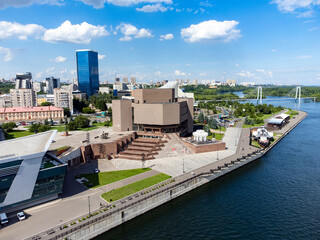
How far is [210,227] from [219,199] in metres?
10.2

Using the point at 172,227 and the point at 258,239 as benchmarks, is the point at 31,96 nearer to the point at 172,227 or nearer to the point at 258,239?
the point at 172,227

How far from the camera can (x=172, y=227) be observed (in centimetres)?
3766

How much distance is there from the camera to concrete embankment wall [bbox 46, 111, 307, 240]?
33.2 m

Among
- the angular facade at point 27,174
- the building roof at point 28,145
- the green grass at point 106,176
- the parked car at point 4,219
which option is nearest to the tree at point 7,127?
the building roof at point 28,145

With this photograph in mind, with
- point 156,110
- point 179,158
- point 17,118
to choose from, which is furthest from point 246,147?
point 17,118

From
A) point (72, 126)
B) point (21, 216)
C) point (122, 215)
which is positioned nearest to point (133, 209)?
point (122, 215)

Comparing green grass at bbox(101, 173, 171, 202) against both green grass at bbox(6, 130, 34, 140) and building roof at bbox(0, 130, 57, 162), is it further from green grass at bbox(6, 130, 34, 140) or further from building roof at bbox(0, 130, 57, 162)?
green grass at bbox(6, 130, 34, 140)

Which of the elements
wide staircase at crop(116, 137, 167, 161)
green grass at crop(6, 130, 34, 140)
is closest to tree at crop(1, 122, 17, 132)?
green grass at crop(6, 130, 34, 140)

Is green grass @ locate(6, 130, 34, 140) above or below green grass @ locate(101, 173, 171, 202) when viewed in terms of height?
above

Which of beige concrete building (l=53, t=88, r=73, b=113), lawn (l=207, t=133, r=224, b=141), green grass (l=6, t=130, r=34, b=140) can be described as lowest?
lawn (l=207, t=133, r=224, b=141)

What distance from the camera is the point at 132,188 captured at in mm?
45469

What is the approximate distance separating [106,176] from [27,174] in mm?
18326

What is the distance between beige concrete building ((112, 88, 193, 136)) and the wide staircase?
5.58 metres

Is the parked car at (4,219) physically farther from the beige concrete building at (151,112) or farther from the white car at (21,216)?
the beige concrete building at (151,112)
